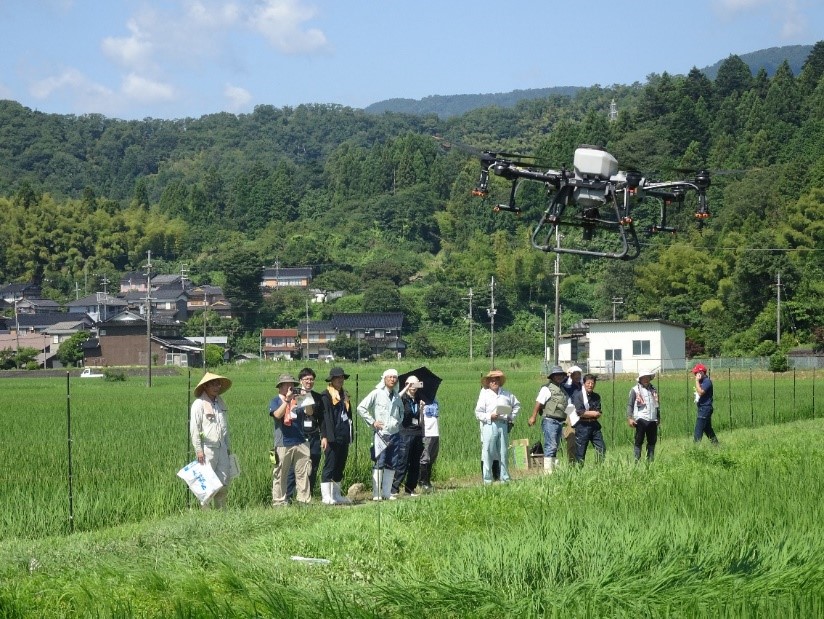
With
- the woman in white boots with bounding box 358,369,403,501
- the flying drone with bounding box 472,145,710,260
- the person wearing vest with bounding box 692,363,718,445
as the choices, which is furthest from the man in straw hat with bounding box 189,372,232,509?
the person wearing vest with bounding box 692,363,718,445

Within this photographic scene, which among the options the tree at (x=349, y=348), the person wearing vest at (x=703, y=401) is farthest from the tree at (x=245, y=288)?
the person wearing vest at (x=703, y=401)

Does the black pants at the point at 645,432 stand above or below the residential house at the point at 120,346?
above

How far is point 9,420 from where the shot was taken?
26.9m

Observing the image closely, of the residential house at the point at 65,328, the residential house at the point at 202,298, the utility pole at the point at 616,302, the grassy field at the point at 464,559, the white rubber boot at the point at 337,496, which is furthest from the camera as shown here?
the residential house at the point at 202,298

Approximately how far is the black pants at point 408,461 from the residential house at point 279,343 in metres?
67.7

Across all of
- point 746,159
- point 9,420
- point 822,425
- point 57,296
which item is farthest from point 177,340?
point 822,425

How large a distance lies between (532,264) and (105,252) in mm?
45864

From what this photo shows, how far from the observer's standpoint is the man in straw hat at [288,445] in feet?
44.7

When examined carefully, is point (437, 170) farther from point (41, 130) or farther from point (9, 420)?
point (9, 420)

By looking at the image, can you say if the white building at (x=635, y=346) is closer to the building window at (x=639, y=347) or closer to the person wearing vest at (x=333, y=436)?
the building window at (x=639, y=347)

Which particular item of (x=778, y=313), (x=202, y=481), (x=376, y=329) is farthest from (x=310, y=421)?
(x=376, y=329)

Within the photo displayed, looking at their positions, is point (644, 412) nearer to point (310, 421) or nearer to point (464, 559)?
point (310, 421)

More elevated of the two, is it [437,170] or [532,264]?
[437,170]

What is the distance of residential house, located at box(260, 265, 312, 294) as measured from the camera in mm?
94000
